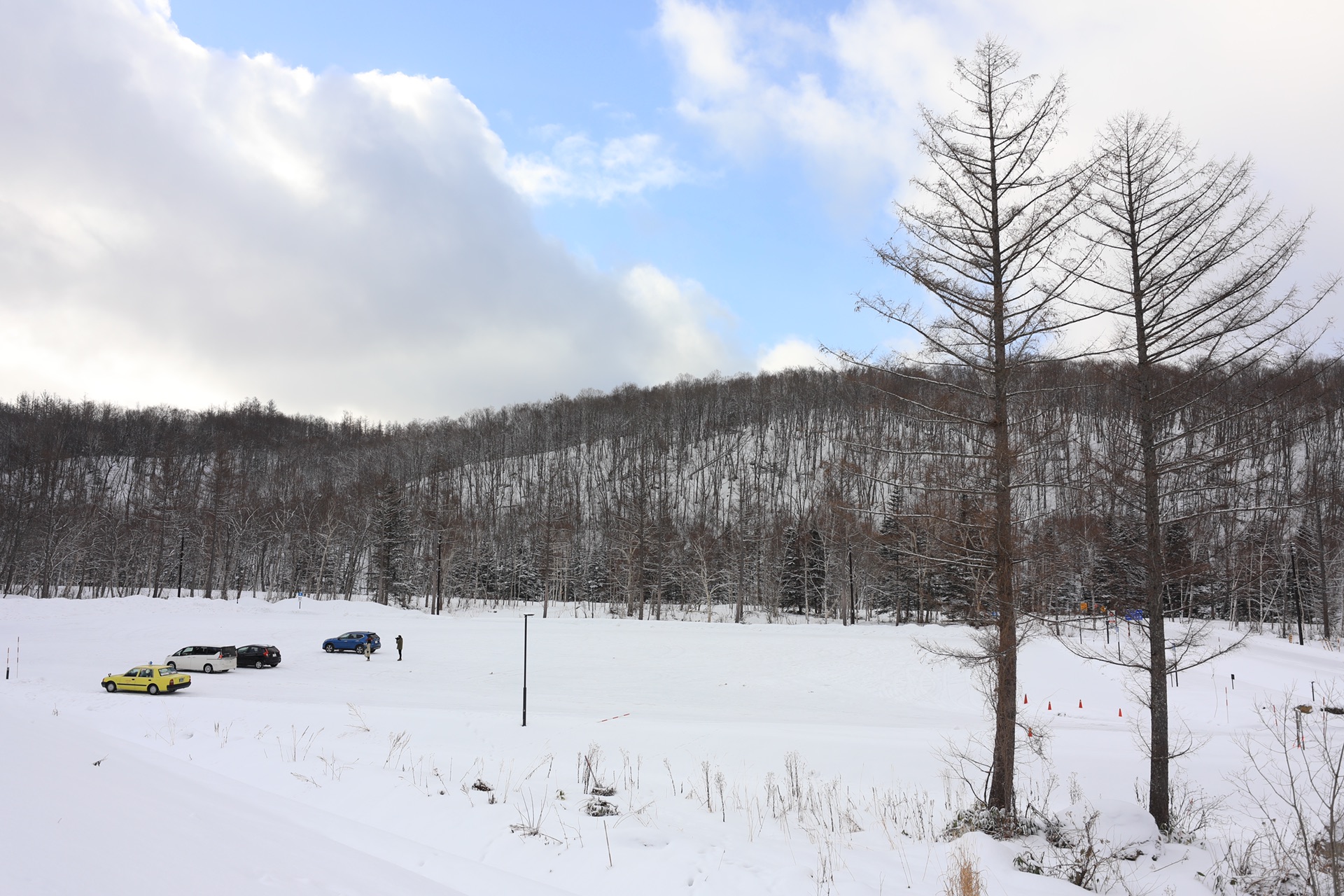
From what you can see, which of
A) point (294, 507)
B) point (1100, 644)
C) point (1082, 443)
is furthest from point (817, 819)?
point (294, 507)

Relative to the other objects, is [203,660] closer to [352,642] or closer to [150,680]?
[150,680]

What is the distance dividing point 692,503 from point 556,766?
86.3 meters

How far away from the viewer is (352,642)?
35.6 m

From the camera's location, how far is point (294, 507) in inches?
2901

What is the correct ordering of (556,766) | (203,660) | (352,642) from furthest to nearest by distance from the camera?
(352,642) < (203,660) < (556,766)

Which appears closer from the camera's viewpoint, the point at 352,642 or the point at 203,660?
the point at 203,660

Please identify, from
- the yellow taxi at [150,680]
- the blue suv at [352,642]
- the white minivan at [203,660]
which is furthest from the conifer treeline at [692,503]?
the white minivan at [203,660]

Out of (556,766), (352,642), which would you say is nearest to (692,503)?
(352,642)

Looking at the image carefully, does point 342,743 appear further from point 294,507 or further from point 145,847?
point 294,507

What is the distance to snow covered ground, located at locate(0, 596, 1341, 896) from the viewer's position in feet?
17.4

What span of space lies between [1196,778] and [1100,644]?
31.9m

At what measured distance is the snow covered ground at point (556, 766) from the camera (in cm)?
529

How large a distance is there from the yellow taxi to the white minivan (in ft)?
17.8

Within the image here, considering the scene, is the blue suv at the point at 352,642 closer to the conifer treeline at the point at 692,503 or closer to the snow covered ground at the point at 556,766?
the snow covered ground at the point at 556,766
